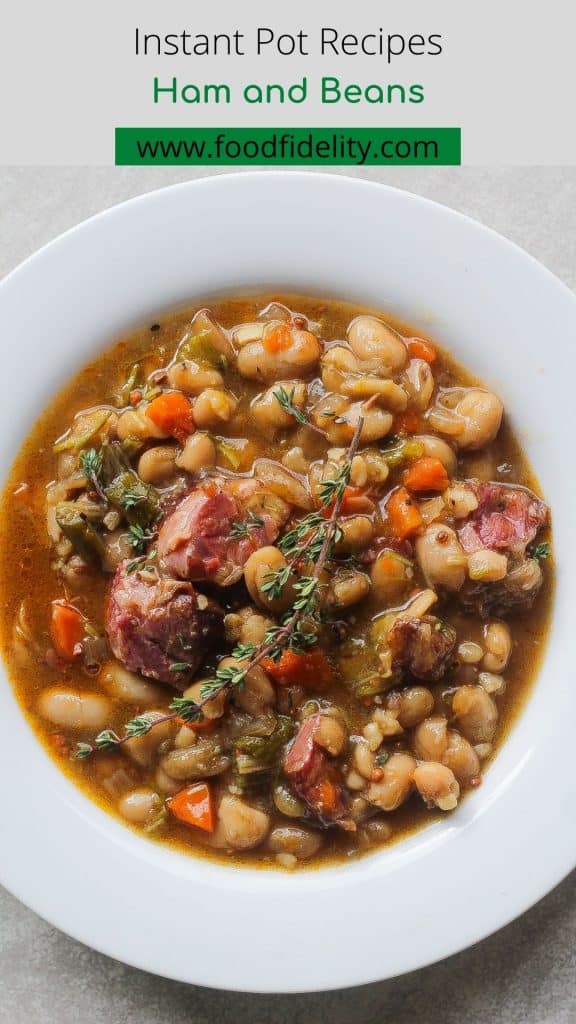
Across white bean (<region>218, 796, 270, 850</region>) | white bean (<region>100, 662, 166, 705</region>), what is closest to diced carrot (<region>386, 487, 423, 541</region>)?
white bean (<region>100, 662, 166, 705</region>)

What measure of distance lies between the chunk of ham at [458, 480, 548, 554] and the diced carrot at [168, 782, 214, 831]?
152 cm

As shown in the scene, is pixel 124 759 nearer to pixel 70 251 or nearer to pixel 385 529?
pixel 385 529

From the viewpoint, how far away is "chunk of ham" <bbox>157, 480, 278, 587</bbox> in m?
3.96

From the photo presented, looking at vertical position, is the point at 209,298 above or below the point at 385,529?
above

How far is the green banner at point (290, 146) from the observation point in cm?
473

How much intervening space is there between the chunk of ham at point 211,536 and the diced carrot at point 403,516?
0.52 meters

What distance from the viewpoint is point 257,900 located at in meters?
4.02

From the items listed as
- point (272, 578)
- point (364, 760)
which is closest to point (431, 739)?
point (364, 760)

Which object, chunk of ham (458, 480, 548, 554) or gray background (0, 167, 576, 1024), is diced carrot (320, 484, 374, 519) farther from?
gray background (0, 167, 576, 1024)

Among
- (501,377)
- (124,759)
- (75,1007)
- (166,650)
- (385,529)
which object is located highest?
(501,377)

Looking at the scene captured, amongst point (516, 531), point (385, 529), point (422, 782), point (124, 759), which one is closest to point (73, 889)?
point (124, 759)

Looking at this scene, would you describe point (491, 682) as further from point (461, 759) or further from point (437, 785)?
point (437, 785)

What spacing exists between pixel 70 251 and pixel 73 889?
266 centimetres

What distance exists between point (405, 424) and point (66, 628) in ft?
5.68
